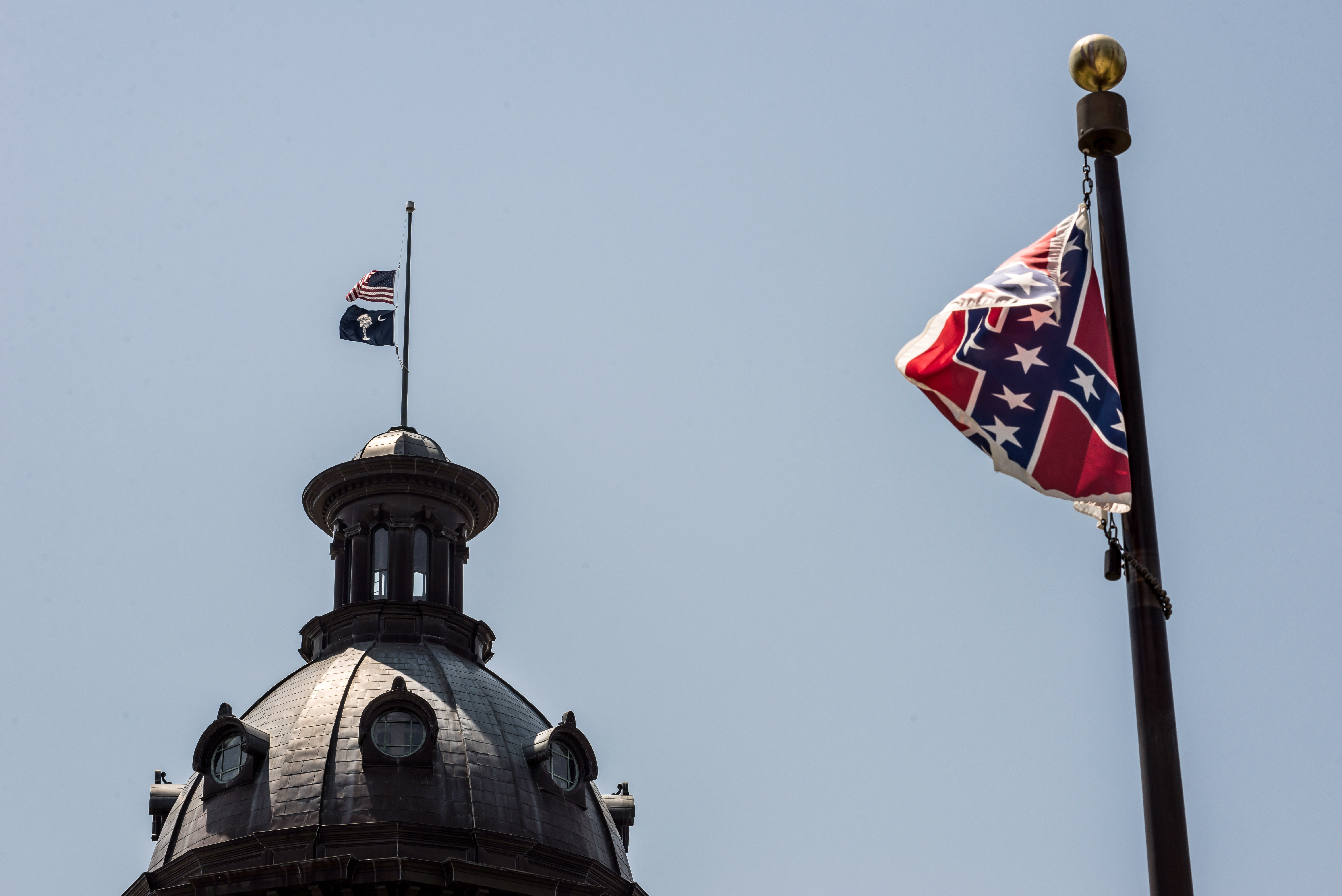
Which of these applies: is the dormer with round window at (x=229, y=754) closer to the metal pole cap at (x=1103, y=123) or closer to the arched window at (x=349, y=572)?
the arched window at (x=349, y=572)

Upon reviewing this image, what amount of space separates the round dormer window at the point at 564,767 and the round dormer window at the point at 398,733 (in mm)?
3197

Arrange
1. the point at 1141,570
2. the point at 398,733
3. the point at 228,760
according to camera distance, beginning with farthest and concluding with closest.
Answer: the point at 228,760, the point at 398,733, the point at 1141,570

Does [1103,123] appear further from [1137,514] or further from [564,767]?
[564,767]

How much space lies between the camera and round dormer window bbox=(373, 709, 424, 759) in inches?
1762

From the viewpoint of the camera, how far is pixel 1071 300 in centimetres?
1636

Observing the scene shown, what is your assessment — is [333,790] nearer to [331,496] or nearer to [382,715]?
[382,715]

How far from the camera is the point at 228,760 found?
4566 centimetres

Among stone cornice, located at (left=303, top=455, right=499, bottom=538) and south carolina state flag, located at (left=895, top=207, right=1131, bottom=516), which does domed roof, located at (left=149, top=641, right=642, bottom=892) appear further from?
south carolina state flag, located at (left=895, top=207, right=1131, bottom=516)

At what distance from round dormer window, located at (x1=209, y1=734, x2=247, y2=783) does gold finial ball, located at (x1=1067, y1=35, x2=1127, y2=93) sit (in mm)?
32695

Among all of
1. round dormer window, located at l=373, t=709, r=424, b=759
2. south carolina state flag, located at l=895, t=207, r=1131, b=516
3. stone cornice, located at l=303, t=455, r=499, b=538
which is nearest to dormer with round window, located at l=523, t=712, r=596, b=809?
round dormer window, located at l=373, t=709, r=424, b=759

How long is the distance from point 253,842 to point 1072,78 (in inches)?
1240

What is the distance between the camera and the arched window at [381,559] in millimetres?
52562

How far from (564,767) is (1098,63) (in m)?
32.9

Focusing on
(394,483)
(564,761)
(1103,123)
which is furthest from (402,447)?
(1103,123)
